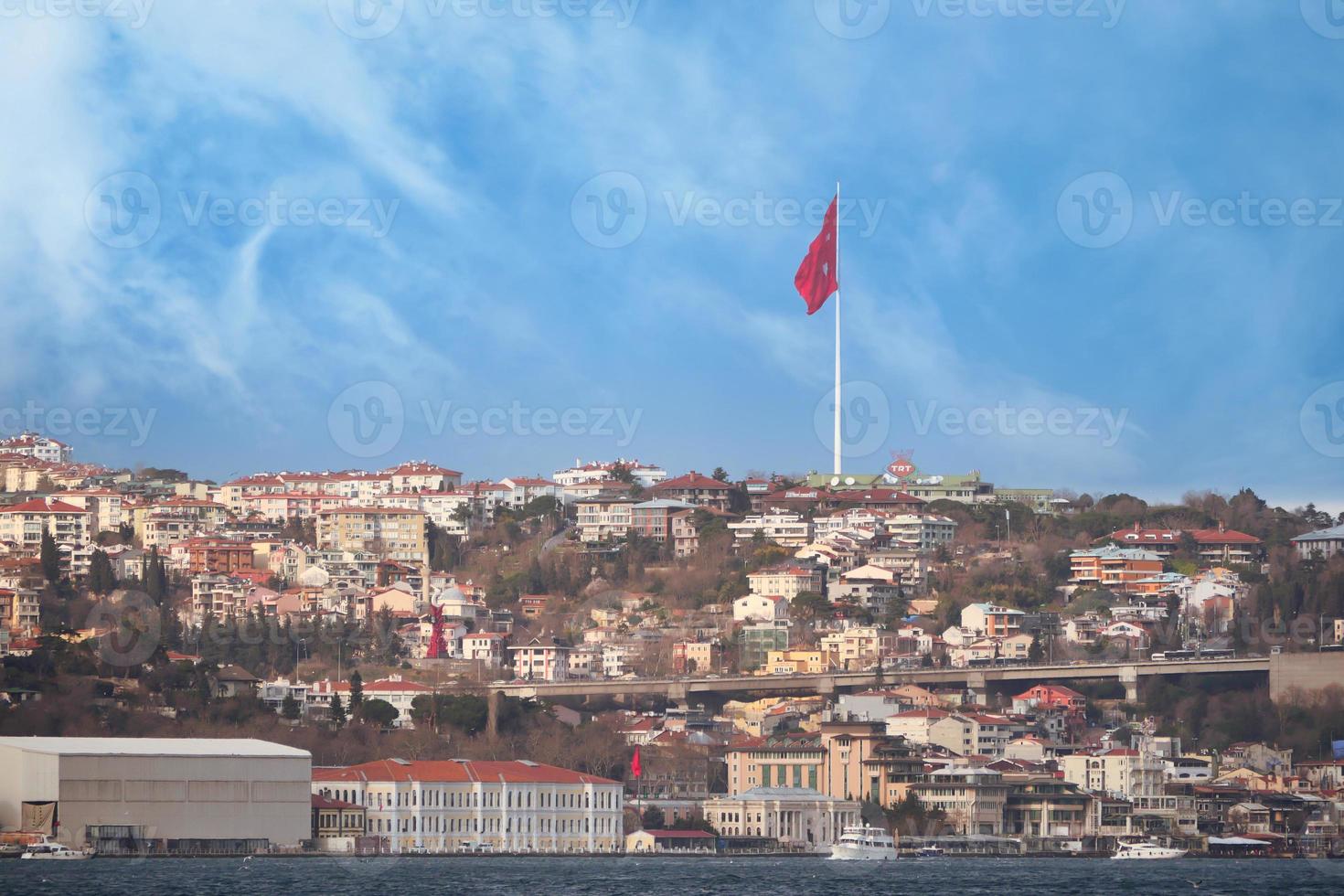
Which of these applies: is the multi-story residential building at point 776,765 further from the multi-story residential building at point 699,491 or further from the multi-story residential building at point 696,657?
the multi-story residential building at point 699,491

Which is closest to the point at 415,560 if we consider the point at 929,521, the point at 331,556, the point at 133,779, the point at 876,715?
the point at 331,556

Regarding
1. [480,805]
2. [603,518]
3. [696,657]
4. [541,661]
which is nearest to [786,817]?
[480,805]

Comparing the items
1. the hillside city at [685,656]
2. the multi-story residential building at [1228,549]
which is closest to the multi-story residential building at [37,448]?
the hillside city at [685,656]

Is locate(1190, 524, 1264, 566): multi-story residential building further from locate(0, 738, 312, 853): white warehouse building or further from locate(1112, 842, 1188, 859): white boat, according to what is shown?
locate(0, 738, 312, 853): white warehouse building

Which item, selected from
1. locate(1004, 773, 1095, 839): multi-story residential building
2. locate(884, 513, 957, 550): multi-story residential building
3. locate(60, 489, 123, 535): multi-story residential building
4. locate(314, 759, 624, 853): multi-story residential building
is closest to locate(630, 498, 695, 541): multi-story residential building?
locate(884, 513, 957, 550): multi-story residential building

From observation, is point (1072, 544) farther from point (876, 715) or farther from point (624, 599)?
point (876, 715)
